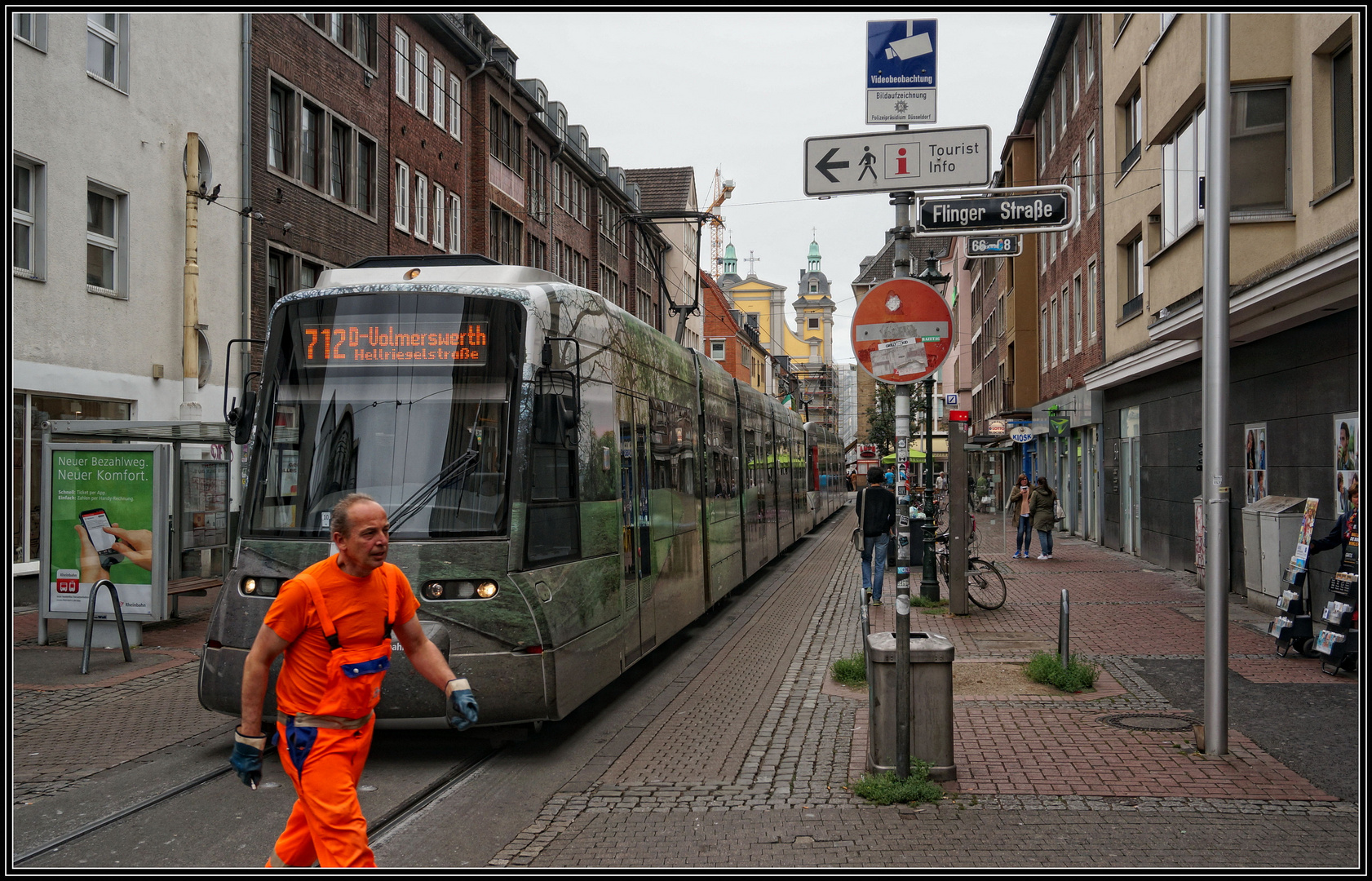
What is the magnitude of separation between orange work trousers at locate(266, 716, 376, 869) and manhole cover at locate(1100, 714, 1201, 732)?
557 cm

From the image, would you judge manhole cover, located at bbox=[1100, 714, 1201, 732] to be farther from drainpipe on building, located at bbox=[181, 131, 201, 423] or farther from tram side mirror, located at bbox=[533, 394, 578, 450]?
drainpipe on building, located at bbox=[181, 131, 201, 423]

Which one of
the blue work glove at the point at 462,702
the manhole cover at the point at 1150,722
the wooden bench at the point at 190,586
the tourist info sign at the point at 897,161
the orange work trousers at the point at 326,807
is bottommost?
the manhole cover at the point at 1150,722

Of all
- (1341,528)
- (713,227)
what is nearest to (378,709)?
(1341,528)

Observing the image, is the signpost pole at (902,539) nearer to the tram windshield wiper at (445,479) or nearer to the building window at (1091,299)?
the tram windshield wiper at (445,479)

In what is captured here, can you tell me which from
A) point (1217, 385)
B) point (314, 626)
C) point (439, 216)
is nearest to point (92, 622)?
point (314, 626)

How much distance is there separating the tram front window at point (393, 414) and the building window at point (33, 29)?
1130 cm

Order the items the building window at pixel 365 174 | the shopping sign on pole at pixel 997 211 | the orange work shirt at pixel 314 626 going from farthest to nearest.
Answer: the building window at pixel 365 174 → the shopping sign on pole at pixel 997 211 → the orange work shirt at pixel 314 626

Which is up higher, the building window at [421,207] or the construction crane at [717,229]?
the construction crane at [717,229]

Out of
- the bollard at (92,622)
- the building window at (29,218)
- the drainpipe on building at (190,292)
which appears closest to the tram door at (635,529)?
the bollard at (92,622)

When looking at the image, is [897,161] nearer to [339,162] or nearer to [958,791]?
[958,791]

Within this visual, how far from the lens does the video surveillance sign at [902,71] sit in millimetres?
6867

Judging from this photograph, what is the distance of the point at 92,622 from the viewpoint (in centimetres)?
1102

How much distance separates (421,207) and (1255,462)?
2226 centimetres

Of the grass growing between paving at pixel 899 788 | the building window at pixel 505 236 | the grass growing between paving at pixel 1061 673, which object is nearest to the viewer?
the grass growing between paving at pixel 899 788
